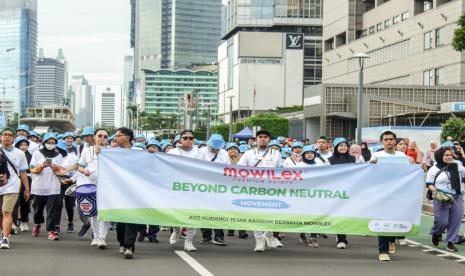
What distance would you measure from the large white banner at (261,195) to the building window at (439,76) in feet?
178

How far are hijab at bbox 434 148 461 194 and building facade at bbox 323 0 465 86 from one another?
47589 millimetres

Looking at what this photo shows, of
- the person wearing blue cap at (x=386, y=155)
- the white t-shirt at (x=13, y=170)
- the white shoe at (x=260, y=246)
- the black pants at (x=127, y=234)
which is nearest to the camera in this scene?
the black pants at (x=127, y=234)

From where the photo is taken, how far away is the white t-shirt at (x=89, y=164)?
11.6 m

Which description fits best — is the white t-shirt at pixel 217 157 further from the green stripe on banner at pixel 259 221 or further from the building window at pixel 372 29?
the building window at pixel 372 29

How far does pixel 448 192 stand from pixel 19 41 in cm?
16927

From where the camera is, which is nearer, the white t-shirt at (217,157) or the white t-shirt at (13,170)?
the white t-shirt at (13,170)

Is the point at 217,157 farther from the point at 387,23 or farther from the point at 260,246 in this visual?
the point at 387,23

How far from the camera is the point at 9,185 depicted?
37.0 ft

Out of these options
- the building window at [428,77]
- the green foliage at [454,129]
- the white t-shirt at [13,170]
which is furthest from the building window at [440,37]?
the white t-shirt at [13,170]

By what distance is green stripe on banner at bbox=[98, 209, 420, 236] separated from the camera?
35.9 ft

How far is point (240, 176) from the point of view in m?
11.2

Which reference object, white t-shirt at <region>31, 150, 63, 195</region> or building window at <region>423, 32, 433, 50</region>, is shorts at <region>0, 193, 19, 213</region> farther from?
building window at <region>423, 32, 433, 50</region>

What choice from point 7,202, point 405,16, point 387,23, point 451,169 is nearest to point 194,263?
point 7,202

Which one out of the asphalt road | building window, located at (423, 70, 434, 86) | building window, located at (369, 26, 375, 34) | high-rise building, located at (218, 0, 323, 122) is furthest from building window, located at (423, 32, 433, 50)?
high-rise building, located at (218, 0, 323, 122)
